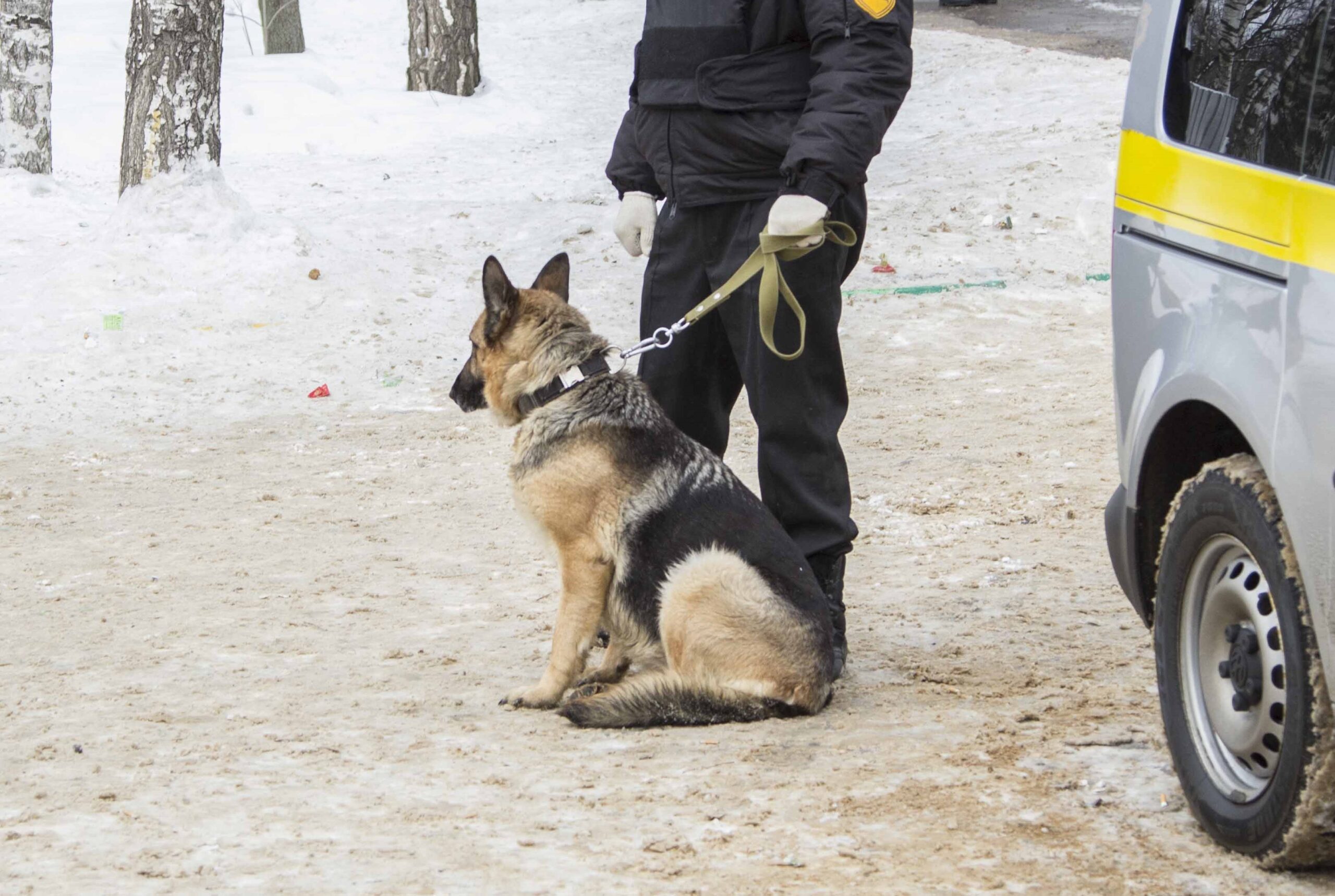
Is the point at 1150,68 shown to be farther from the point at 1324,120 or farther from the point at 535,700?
the point at 535,700

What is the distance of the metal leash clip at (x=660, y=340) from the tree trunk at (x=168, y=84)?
658 cm

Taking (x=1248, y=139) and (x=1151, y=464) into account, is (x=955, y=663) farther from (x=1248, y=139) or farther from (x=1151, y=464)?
(x=1248, y=139)

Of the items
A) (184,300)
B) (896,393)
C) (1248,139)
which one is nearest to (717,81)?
(1248,139)

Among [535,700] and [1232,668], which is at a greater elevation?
[1232,668]

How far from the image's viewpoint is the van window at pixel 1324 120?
8.27ft

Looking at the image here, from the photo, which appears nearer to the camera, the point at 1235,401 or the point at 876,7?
the point at 1235,401

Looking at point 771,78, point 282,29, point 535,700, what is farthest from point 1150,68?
point 282,29

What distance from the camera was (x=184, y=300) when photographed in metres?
9.34

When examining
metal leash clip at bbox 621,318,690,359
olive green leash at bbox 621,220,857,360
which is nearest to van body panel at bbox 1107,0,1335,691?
olive green leash at bbox 621,220,857,360

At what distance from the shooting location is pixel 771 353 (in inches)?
164

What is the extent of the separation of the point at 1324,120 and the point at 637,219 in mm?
2346

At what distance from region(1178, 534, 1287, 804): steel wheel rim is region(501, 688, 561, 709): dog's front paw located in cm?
182

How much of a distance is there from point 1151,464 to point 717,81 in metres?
1.73

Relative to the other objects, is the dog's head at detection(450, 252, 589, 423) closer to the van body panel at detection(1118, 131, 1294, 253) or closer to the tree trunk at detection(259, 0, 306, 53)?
the van body panel at detection(1118, 131, 1294, 253)
